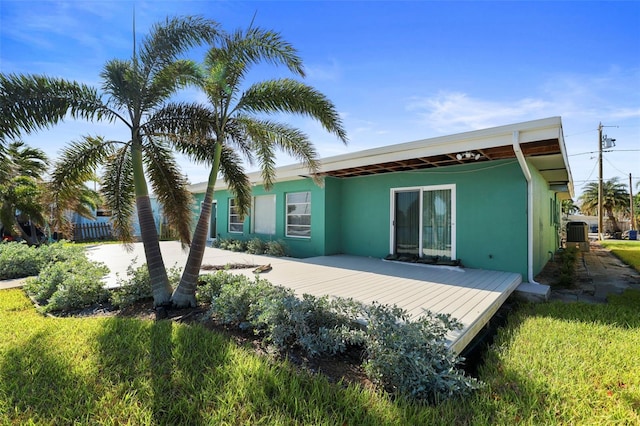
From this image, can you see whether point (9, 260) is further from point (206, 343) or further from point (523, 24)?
point (523, 24)

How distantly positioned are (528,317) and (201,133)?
6289 mm

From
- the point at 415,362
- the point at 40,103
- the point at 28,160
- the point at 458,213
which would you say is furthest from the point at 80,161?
the point at 28,160

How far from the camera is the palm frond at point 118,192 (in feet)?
17.0

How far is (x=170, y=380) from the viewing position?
2.63m

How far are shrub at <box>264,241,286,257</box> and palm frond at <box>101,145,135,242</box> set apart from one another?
512cm

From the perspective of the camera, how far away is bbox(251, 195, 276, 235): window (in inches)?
448

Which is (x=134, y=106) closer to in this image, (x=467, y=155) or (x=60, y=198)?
(x=60, y=198)

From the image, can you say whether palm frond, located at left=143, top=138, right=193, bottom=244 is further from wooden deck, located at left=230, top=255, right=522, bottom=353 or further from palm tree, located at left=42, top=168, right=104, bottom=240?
wooden deck, located at left=230, top=255, right=522, bottom=353

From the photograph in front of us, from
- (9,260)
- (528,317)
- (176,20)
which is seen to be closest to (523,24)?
(528,317)

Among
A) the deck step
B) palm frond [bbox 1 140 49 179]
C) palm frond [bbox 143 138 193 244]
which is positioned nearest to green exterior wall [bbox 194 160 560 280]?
the deck step

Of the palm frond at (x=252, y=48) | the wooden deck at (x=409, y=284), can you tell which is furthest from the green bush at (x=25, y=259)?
the palm frond at (x=252, y=48)

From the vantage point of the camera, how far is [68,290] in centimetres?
497

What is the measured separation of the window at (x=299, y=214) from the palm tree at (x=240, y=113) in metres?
4.26

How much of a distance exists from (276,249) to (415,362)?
7.83 metres
